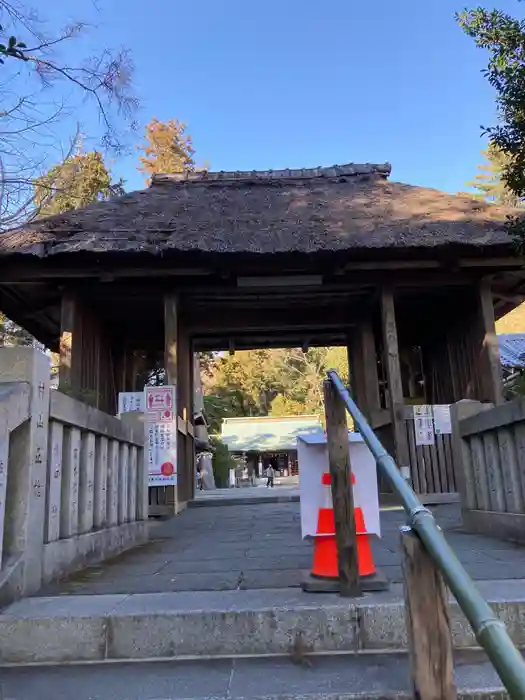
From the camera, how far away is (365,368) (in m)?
9.11

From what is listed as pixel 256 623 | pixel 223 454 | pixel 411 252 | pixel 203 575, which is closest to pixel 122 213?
pixel 411 252

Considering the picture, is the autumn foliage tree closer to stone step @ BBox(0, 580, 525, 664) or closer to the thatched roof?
the thatched roof

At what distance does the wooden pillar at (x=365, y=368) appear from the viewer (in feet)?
28.9

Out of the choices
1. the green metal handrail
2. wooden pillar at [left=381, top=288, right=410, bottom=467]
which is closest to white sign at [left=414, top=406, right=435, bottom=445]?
wooden pillar at [left=381, top=288, right=410, bottom=467]

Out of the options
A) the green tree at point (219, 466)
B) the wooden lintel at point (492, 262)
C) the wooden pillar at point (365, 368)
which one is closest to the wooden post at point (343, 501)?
the wooden lintel at point (492, 262)

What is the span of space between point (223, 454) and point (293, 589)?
23104 mm

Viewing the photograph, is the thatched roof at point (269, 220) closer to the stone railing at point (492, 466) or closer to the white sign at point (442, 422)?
the white sign at point (442, 422)

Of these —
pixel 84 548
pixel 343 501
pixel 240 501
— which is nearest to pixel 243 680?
pixel 343 501

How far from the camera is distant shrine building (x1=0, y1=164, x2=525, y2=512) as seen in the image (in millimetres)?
7535

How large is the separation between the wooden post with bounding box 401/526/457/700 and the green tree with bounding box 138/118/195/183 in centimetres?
2819

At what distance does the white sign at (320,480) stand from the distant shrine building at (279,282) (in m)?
4.86

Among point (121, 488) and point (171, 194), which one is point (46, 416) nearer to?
point (121, 488)

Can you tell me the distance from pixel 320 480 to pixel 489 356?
20.3ft

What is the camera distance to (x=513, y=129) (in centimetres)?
431
